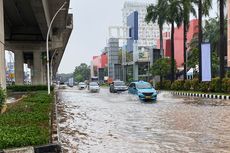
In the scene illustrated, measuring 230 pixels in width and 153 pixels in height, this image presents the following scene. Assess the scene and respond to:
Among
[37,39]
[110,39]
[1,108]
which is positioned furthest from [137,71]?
[1,108]

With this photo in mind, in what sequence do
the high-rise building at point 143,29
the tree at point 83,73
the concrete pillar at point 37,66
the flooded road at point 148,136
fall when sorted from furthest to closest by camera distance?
the tree at point 83,73 < the high-rise building at point 143,29 < the concrete pillar at point 37,66 < the flooded road at point 148,136

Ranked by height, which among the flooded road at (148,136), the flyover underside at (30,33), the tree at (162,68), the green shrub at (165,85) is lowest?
the flooded road at (148,136)

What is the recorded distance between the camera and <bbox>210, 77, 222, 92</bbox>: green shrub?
36344mm

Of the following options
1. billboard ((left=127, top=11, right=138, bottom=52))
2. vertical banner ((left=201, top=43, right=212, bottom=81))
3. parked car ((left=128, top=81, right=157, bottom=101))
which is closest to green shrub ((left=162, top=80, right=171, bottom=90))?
vertical banner ((left=201, top=43, right=212, bottom=81))

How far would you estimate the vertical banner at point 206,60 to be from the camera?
3691 centimetres

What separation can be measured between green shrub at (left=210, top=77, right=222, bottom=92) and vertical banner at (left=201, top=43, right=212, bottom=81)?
0.65 meters

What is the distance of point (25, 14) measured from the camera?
1406 inches

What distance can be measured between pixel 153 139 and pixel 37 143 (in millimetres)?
4061

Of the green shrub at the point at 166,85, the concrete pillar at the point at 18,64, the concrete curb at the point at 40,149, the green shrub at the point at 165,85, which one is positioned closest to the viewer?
the concrete curb at the point at 40,149

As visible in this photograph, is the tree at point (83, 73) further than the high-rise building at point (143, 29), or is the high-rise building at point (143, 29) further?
the tree at point (83, 73)

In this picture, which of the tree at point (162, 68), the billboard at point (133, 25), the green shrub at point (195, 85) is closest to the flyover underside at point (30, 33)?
the green shrub at point (195, 85)

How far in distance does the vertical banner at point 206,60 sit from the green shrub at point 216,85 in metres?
0.65

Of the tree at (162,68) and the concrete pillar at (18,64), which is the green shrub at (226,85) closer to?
the concrete pillar at (18,64)

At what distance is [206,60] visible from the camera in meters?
37.2
